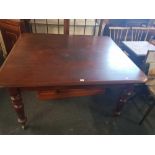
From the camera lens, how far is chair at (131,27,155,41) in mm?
2176

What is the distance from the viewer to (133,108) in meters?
1.89

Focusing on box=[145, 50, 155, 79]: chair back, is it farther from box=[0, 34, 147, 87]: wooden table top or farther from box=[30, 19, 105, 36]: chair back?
box=[30, 19, 105, 36]: chair back

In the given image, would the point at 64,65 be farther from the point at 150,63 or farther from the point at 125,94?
the point at 150,63

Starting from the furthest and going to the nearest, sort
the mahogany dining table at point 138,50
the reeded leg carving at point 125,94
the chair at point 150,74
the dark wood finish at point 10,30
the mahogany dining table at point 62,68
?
the dark wood finish at point 10,30, the mahogany dining table at point 138,50, the chair at point 150,74, the reeded leg carving at point 125,94, the mahogany dining table at point 62,68

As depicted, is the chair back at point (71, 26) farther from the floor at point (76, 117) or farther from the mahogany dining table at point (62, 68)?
the floor at point (76, 117)

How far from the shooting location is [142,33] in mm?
2234

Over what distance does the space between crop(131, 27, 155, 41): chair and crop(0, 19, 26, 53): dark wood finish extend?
158 centimetres

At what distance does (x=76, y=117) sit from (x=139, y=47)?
3.91ft

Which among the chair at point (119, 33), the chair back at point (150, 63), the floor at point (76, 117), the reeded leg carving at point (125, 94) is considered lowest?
the floor at point (76, 117)

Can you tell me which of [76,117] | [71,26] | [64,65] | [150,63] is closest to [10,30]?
[71,26]

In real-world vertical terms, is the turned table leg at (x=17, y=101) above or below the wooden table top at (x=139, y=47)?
below

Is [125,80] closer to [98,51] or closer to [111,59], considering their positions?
[111,59]

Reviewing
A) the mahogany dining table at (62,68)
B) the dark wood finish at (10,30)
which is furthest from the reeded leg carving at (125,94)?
the dark wood finish at (10,30)

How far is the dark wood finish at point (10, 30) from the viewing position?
6.46ft
